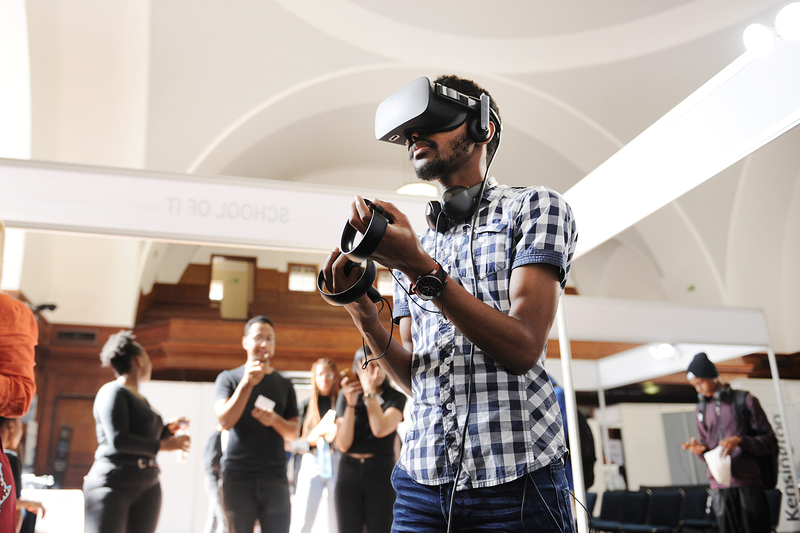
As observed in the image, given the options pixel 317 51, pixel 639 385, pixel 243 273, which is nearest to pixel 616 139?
pixel 639 385

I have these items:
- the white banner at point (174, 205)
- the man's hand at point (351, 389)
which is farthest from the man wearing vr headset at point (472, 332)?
the man's hand at point (351, 389)

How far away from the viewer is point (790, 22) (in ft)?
6.29

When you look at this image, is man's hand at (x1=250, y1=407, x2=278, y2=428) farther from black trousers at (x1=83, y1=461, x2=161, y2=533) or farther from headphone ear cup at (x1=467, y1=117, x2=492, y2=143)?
headphone ear cup at (x1=467, y1=117, x2=492, y2=143)

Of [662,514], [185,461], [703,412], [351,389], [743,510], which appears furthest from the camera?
[662,514]

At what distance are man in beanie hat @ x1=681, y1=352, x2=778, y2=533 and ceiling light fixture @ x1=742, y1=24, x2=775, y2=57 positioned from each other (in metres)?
3.06

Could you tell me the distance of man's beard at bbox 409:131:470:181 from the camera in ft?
3.48

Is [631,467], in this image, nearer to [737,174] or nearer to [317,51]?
[737,174]

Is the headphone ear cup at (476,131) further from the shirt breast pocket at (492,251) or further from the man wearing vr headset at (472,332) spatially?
the shirt breast pocket at (492,251)

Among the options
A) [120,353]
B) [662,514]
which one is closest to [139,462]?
[120,353]

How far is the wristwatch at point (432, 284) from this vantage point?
814 millimetres

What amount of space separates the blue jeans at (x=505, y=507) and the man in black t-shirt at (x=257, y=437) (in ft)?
8.14

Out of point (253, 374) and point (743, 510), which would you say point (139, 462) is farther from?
point (743, 510)

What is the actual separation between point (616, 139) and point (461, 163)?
23.4ft

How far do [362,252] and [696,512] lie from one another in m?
6.77
